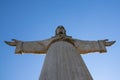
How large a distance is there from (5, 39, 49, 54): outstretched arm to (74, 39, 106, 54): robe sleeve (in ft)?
5.01

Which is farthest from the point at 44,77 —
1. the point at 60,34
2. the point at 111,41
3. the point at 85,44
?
the point at 111,41

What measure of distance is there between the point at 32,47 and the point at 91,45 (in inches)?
113

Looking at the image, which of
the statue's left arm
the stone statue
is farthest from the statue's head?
the statue's left arm

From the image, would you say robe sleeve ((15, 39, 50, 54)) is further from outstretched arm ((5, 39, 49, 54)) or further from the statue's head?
the statue's head

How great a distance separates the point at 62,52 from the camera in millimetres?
8719

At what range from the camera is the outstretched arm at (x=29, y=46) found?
35.9 feet

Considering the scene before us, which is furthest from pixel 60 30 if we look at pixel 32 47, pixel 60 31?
pixel 32 47

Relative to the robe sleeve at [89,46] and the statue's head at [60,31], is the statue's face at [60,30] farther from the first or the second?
the robe sleeve at [89,46]

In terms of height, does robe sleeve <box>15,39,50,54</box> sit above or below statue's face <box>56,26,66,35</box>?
below

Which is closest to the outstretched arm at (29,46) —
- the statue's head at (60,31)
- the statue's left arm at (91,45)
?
the statue's head at (60,31)

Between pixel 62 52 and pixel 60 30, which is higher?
pixel 60 30

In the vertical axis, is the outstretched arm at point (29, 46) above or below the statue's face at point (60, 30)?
below

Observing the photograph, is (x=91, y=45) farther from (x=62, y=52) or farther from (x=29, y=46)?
(x=62, y=52)

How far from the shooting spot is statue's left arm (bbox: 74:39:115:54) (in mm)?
11258
